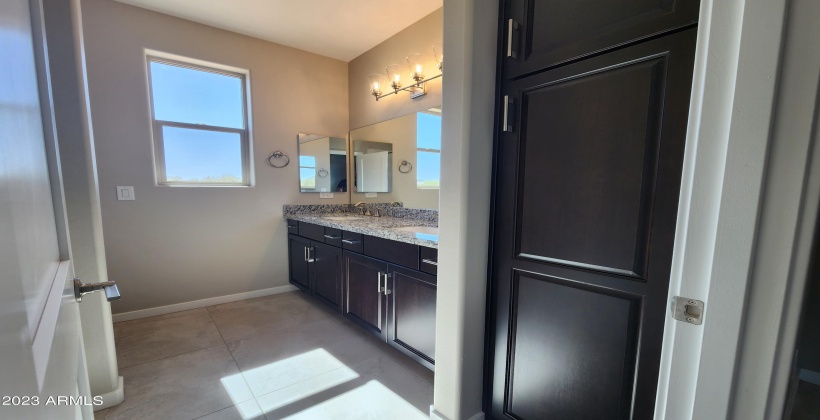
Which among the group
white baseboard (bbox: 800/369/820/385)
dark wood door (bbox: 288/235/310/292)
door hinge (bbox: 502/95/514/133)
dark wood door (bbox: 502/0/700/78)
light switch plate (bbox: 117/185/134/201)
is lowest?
dark wood door (bbox: 288/235/310/292)

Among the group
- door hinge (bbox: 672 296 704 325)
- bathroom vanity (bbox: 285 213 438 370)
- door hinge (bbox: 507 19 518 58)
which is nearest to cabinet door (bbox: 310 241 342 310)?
bathroom vanity (bbox: 285 213 438 370)

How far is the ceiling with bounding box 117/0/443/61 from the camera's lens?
2379mm

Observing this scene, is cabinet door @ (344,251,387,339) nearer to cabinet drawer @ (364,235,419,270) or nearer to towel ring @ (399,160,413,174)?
cabinet drawer @ (364,235,419,270)

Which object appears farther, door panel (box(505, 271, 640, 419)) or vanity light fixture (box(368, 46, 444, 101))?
vanity light fixture (box(368, 46, 444, 101))

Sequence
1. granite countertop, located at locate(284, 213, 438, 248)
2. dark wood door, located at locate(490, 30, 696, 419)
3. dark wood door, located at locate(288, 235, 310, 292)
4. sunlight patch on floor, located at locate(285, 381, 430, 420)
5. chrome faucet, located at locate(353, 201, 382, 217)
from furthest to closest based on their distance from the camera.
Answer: chrome faucet, located at locate(353, 201, 382, 217)
dark wood door, located at locate(288, 235, 310, 292)
granite countertop, located at locate(284, 213, 438, 248)
sunlight patch on floor, located at locate(285, 381, 430, 420)
dark wood door, located at locate(490, 30, 696, 419)

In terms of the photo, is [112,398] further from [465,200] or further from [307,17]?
[307,17]

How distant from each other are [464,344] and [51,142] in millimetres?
1364

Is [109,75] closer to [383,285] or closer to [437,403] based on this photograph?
[383,285]

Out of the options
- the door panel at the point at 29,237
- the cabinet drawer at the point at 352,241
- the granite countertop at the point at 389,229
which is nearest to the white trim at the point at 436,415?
the granite countertop at the point at 389,229

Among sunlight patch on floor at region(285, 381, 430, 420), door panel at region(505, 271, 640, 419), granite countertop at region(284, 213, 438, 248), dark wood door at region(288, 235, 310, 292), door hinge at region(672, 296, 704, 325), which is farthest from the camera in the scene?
dark wood door at region(288, 235, 310, 292)

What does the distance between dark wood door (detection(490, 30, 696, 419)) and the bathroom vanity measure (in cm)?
54

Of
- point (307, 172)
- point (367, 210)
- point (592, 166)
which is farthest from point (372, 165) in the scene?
point (592, 166)

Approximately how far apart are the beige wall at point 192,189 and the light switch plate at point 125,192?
39 mm

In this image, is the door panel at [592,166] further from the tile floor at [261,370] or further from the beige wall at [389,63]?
the beige wall at [389,63]
